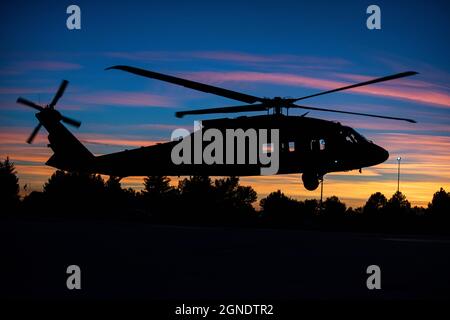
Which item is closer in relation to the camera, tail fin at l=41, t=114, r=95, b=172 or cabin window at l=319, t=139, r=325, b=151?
cabin window at l=319, t=139, r=325, b=151

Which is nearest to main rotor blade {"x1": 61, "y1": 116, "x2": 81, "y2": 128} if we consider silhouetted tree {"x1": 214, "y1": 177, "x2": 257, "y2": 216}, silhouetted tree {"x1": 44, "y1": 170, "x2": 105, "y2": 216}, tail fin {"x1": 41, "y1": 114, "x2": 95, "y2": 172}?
tail fin {"x1": 41, "y1": 114, "x2": 95, "y2": 172}

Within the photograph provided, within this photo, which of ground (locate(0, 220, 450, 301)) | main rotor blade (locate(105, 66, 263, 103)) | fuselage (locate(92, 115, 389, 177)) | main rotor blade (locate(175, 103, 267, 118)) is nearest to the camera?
ground (locate(0, 220, 450, 301))

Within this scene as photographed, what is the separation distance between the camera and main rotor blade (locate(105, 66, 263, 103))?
21.7 metres

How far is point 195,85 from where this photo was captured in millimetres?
23219

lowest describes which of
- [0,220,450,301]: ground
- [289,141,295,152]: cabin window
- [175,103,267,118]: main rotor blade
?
[0,220,450,301]: ground

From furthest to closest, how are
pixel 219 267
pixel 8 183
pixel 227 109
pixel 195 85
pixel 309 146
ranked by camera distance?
pixel 8 183
pixel 309 146
pixel 227 109
pixel 195 85
pixel 219 267

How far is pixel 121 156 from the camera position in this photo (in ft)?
100.0

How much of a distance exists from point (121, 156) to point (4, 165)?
533 ft

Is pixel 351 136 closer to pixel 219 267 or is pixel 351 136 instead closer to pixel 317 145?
pixel 317 145

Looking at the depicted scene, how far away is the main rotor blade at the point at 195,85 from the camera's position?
21.7 meters

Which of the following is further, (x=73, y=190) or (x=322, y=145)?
(x=73, y=190)

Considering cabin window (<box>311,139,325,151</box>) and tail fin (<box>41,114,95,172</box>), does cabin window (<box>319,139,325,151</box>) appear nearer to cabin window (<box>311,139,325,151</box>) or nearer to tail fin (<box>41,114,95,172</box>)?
cabin window (<box>311,139,325,151</box>)

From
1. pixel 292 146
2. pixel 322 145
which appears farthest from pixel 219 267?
pixel 322 145
